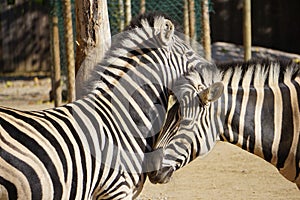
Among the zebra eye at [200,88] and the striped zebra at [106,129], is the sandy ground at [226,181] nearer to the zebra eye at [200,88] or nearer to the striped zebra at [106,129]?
the zebra eye at [200,88]

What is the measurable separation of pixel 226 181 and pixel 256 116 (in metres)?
2.58

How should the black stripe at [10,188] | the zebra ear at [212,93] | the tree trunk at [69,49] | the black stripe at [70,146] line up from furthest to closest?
the tree trunk at [69,49] < the zebra ear at [212,93] < the black stripe at [70,146] < the black stripe at [10,188]

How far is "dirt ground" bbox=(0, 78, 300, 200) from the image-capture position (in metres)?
7.41

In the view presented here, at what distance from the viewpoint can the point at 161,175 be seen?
5184 mm

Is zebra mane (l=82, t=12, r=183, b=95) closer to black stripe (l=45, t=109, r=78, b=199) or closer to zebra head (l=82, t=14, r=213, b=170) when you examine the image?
zebra head (l=82, t=14, r=213, b=170)

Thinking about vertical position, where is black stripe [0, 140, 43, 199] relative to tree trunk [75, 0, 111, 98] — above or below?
below

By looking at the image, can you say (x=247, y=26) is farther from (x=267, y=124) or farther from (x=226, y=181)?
(x=267, y=124)

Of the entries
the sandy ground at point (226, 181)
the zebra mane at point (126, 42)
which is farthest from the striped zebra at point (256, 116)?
the sandy ground at point (226, 181)

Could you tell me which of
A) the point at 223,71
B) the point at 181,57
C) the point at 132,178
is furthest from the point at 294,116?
the point at 132,178

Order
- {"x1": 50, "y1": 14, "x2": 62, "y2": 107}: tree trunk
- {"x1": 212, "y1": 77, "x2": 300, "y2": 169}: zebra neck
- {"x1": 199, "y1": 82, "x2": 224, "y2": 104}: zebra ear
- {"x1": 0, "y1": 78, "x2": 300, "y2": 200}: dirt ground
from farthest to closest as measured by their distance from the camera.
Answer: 1. {"x1": 50, "y1": 14, "x2": 62, "y2": 107}: tree trunk
2. {"x1": 0, "y1": 78, "x2": 300, "y2": 200}: dirt ground
3. {"x1": 212, "y1": 77, "x2": 300, "y2": 169}: zebra neck
4. {"x1": 199, "y1": 82, "x2": 224, "y2": 104}: zebra ear

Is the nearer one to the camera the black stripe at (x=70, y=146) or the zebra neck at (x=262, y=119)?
the black stripe at (x=70, y=146)

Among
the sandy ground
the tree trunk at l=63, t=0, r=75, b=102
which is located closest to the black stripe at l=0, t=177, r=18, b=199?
the sandy ground

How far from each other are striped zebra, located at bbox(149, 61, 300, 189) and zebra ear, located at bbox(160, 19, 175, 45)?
0.44m

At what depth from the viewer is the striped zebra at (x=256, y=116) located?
541 cm
